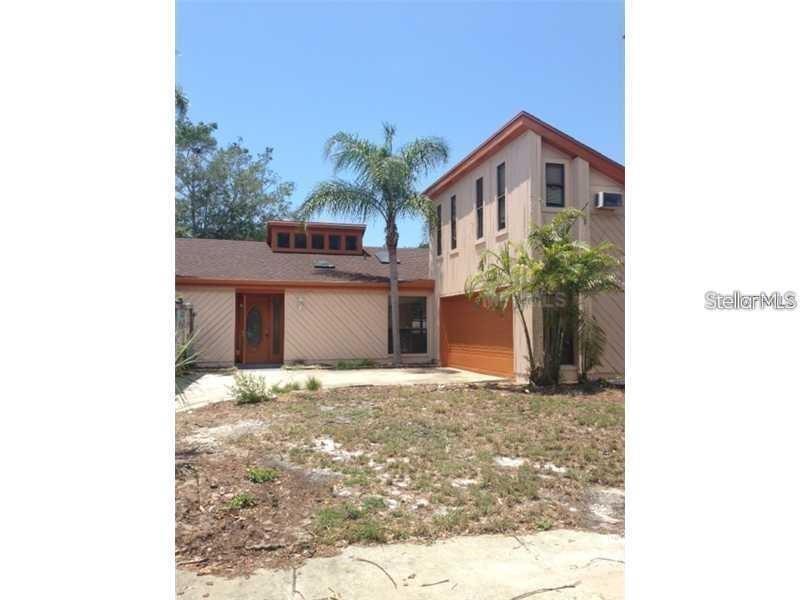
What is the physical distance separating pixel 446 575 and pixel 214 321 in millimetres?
12346

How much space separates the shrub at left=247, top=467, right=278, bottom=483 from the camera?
423 centimetres

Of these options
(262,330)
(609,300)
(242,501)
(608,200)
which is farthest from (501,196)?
(242,501)

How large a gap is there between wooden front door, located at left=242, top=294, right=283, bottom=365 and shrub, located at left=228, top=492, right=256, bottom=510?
11.0m

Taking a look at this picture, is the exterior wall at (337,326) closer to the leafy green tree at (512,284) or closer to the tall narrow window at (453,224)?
the tall narrow window at (453,224)

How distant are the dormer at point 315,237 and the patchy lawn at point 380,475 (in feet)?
32.2

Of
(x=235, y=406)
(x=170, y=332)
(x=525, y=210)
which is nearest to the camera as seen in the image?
(x=170, y=332)

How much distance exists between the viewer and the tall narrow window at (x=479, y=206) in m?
12.5

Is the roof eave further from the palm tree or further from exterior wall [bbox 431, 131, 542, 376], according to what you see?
the palm tree

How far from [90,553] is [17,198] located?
37.5 inches

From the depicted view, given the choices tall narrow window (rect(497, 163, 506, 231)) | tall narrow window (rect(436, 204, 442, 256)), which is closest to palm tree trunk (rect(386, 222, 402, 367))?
tall narrow window (rect(436, 204, 442, 256))

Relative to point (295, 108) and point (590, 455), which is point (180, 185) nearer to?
point (295, 108)

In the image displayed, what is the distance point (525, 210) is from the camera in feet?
34.4

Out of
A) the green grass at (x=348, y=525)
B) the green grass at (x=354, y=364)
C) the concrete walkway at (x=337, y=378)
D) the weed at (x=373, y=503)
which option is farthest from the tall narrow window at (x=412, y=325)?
the green grass at (x=348, y=525)
